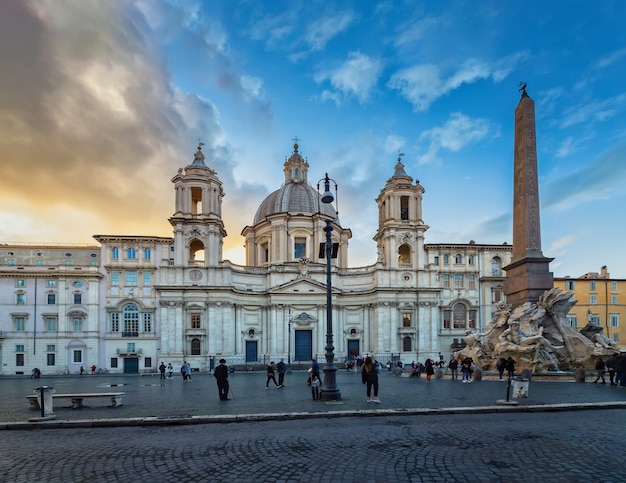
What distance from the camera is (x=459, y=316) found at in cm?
5272

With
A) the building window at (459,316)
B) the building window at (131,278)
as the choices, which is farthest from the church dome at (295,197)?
the building window at (459,316)

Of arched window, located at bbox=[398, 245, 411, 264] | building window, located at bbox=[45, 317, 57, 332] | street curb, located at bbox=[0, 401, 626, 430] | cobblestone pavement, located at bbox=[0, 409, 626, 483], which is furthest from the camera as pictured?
arched window, located at bbox=[398, 245, 411, 264]

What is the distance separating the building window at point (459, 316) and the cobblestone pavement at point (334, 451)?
42603 millimetres

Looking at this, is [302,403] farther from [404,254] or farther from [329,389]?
[404,254]

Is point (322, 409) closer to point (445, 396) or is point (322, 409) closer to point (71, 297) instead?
point (445, 396)

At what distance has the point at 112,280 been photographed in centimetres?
4603

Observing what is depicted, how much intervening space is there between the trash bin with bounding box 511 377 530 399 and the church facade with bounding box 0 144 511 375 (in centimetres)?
3590

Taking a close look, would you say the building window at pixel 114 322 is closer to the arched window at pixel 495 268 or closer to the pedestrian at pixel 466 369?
the pedestrian at pixel 466 369

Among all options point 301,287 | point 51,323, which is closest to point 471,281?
point 301,287

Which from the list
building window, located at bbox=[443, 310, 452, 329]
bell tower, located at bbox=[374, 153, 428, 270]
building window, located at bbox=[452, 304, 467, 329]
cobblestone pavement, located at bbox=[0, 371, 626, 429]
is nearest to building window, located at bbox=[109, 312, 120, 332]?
bell tower, located at bbox=[374, 153, 428, 270]

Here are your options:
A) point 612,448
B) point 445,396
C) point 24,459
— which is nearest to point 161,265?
point 445,396

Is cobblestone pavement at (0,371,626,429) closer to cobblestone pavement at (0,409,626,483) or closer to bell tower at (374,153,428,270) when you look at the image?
cobblestone pavement at (0,409,626,483)

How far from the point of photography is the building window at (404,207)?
182 feet

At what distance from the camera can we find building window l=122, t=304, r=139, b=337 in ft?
151
